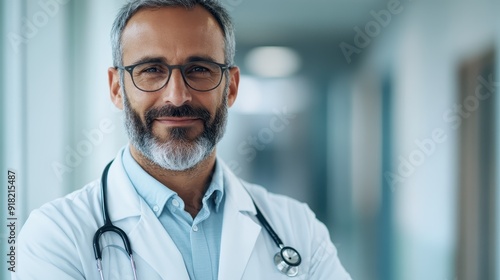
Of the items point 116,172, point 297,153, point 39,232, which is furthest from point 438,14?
point 39,232

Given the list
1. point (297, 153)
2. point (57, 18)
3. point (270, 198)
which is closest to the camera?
point (270, 198)

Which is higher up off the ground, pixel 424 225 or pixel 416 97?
pixel 416 97

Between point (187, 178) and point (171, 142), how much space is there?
11 centimetres

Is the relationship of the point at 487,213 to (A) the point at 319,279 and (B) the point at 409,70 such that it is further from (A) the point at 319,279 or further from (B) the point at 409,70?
(A) the point at 319,279

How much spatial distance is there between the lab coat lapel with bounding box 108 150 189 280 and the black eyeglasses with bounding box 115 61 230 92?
0.71 ft

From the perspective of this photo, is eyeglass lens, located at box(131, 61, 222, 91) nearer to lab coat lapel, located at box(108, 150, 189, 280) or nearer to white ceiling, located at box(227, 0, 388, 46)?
lab coat lapel, located at box(108, 150, 189, 280)

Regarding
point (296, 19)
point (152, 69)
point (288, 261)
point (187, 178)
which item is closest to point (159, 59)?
point (152, 69)

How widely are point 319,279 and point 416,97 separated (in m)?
0.95

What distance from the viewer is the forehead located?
3.57ft

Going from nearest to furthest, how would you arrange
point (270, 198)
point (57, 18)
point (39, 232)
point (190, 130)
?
point (39, 232)
point (190, 130)
point (270, 198)
point (57, 18)

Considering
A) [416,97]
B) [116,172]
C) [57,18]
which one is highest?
[57,18]

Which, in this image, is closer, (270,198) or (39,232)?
(39,232)

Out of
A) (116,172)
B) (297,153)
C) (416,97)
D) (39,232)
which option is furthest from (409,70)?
(39,232)

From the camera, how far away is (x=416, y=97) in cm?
180
